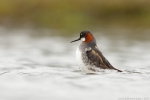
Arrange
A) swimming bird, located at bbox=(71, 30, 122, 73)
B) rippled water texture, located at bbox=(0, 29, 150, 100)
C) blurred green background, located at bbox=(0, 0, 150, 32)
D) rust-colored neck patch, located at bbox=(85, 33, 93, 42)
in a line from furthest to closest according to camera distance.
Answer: blurred green background, located at bbox=(0, 0, 150, 32)
rust-colored neck patch, located at bbox=(85, 33, 93, 42)
swimming bird, located at bbox=(71, 30, 122, 73)
rippled water texture, located at bbox=(0, 29, 150, 100)

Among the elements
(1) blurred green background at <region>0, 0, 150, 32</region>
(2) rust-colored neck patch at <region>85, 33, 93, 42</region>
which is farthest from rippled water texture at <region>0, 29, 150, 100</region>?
(1) blurred green background at <region>0, 0, 150, 32</region>

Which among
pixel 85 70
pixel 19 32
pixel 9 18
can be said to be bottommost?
pixel 85 70

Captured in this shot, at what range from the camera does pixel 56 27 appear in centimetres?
2111

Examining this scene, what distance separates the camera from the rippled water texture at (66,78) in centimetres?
690

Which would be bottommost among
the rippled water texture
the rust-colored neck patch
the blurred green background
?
the rippled water texture

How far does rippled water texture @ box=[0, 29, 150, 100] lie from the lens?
6.90 metres

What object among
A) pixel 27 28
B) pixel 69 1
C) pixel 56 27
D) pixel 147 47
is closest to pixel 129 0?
pixel 69 1

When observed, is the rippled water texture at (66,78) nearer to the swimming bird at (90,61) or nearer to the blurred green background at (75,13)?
the swimming bird at (90,61)

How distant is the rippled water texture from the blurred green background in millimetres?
7206

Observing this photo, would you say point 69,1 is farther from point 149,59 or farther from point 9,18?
point 149,59

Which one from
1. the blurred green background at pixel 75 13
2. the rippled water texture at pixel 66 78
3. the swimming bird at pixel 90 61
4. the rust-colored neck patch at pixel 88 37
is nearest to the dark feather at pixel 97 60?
the swimming bird at pixel 90 61

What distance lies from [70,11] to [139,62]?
37.8ft

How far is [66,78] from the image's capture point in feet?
27.1

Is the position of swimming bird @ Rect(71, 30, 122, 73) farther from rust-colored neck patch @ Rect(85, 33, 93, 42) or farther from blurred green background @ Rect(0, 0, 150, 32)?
blurred green background @ Rect(0, 0, 150, 32)
